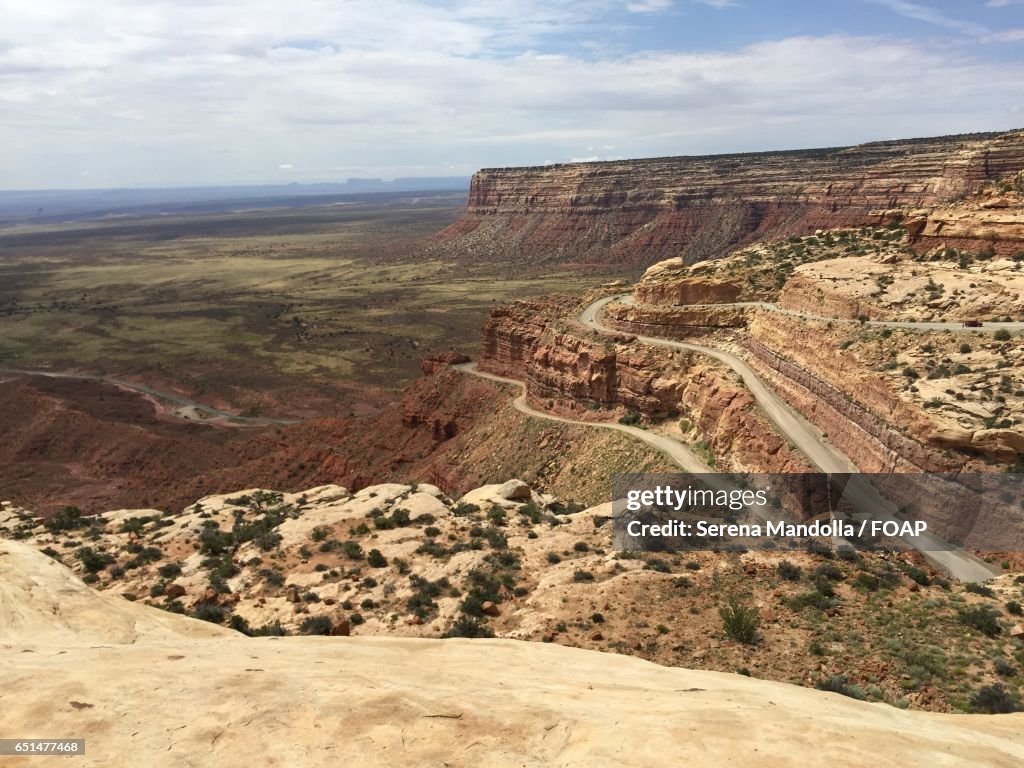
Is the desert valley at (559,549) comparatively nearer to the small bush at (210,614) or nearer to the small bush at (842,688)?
the small bush at (210,614)

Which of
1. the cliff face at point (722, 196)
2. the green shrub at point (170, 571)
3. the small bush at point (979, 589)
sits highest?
the cliff face at point (722, 196)

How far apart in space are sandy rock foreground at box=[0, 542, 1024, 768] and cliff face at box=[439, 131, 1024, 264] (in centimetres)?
11680

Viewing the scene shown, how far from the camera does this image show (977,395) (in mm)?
25688

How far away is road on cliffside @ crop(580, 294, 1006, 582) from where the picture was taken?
76.5 feet

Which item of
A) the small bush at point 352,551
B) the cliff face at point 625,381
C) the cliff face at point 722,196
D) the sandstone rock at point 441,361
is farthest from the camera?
the cliff face at point 722,196

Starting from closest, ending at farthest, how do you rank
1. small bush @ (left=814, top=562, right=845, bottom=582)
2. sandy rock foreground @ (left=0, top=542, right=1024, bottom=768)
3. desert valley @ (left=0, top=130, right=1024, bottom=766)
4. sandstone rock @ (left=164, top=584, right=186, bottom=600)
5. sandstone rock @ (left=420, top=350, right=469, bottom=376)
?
1. sandy rock foreground @ (left=0, top=542, right=1024, bottom=768)
2. desert valley @ (left=0, top=130, right=1024, bottom=766)
3. small bush @ (left=814, top=562, right=845, bottom=582)
4. sandstone rock @ (left=164, top=584, right=186, bottom=600)
5. sandstone rock @ (left=420, top=350, right=469, bottom=376)

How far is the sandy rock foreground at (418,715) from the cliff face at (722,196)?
117 m

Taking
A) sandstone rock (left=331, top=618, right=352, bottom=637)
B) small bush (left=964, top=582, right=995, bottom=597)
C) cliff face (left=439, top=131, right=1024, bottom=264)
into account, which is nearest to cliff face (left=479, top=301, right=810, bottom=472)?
small bush (left=964, top=582, right=995, bottom=597)

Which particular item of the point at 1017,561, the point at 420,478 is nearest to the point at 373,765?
the point at 1017,561

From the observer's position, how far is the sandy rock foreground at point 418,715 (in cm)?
876

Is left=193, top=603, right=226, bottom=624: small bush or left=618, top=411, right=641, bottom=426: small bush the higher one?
left=193, top=603, right=226, bottom=624: small bush

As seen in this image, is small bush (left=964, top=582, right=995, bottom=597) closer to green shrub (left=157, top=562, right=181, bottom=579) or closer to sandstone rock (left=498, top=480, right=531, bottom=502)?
sandstone rock (left=498, top=480, right=531, bottom=502)

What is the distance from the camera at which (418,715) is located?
9594 millimetres

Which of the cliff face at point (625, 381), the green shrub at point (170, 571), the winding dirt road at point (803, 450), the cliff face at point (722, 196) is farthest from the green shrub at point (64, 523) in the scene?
the cliff face at point (722, 196)
